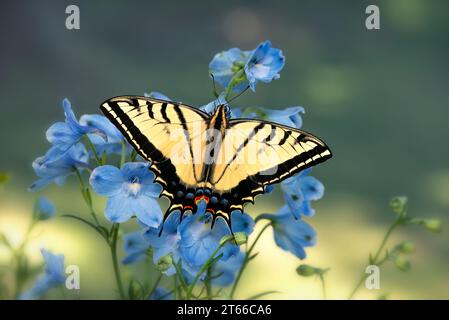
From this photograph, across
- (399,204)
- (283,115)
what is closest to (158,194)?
(283,115)

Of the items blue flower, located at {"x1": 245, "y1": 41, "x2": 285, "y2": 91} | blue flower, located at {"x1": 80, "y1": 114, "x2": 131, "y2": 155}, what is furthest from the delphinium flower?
blue flower, located at {"x1": 80, "y1": 114, "x2": 131, "y2": 155}

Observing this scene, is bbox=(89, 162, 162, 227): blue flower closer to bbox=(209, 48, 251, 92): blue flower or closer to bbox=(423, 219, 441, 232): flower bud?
bbox=(209, 48, 251, 92): blue flower

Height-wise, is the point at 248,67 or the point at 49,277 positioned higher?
the point at 248,67

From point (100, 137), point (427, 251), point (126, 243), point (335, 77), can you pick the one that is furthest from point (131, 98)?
point (335, 77)

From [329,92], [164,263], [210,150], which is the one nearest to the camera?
[164,263]

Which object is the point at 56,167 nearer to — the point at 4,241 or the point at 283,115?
the point at 4,241

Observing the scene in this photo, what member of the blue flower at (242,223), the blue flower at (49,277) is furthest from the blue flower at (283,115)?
the blue flower at (49,277)

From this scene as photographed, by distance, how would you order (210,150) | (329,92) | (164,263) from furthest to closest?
(329,92) → (210,150) → (164,263)
